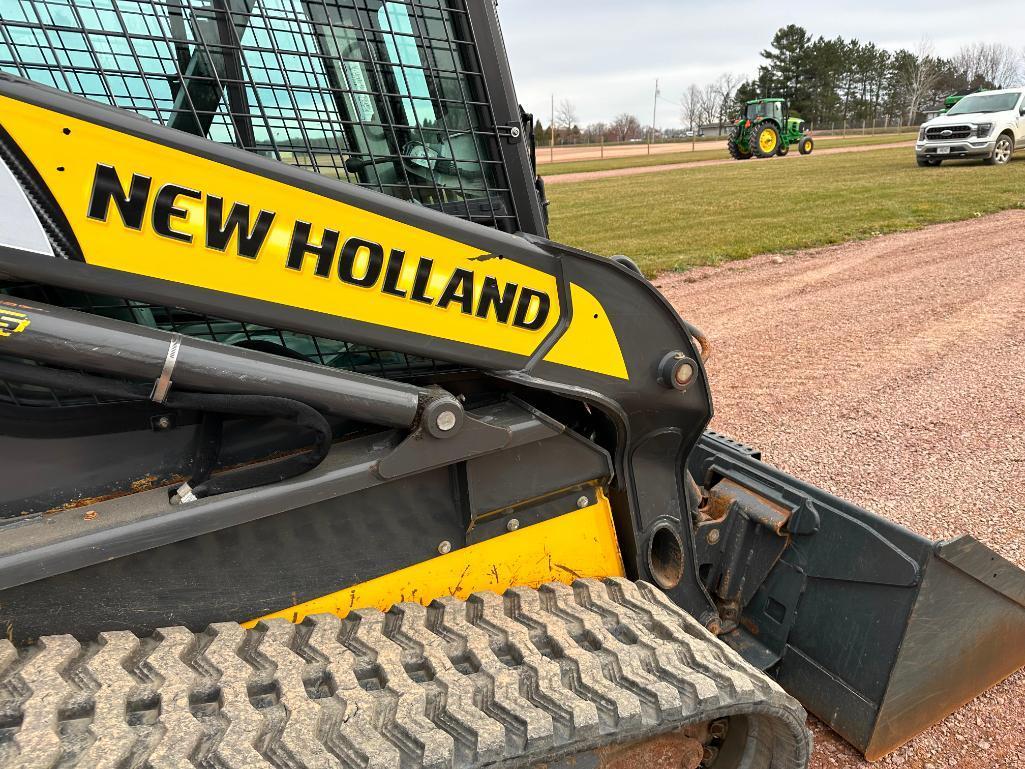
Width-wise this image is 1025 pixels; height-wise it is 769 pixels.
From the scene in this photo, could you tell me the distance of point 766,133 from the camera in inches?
1178

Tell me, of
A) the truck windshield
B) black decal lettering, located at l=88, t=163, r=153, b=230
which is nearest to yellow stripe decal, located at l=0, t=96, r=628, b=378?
black decal lettering, located at l=88, t=163, r=153, b=230

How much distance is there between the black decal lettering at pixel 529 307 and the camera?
1.87 metres

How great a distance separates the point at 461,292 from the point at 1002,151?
2152 cm

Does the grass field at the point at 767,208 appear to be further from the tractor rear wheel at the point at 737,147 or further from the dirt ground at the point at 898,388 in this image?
the tractor rear wheel at the point at 737,147

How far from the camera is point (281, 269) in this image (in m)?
1.57

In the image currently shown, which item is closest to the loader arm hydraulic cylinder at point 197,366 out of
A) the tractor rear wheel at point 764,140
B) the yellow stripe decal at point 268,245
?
the yellow stripe decal at point 268,245

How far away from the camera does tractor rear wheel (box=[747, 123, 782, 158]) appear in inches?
1158

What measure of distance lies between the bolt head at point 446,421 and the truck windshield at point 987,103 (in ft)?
72.0

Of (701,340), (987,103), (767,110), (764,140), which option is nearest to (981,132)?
(987,103)

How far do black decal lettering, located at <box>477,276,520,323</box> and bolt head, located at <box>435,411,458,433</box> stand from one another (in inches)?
9.5

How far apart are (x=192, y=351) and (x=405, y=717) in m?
0.81

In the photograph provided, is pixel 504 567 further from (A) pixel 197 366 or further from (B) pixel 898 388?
(B) pixel 898 388

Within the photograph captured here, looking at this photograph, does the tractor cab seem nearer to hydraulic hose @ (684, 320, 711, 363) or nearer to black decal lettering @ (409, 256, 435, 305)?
hydraulic hose @ (684, 320, 711, 363)

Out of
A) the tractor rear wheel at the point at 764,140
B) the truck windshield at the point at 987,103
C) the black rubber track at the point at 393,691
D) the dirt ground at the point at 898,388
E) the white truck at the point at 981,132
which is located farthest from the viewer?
the tractor rear wheel at the point at 764,140
